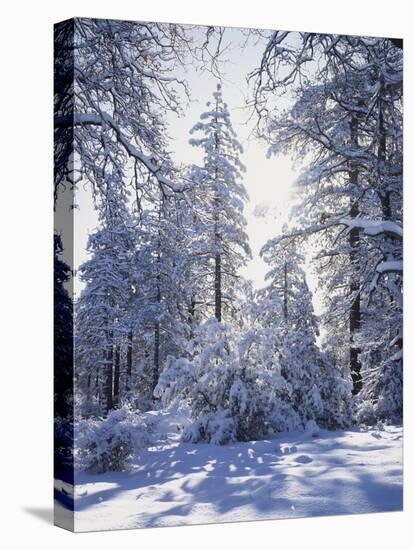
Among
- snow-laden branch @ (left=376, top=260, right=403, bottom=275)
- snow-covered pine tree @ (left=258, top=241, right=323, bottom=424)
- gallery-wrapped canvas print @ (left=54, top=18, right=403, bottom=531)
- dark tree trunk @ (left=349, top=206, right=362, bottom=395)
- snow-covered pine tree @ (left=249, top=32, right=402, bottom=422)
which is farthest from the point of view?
snow-laden branch @ (left=376, top=260, right=403, bottom=275)

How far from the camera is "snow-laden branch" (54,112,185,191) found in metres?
11.8

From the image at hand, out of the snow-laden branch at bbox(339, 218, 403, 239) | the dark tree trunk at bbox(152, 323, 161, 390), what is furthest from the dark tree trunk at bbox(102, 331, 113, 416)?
the snow-laden branch at bbox(339, 218, 403, 239)

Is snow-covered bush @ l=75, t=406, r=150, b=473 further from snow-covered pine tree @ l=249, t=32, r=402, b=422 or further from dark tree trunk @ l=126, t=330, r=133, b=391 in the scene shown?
snow-covered pine tree @ l=249, t=32, r=402, b=422

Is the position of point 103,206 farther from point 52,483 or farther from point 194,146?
point 52,483

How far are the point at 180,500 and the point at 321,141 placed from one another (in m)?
4.33

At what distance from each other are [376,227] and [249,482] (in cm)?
338

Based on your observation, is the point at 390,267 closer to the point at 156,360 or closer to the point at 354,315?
the point at 354,315

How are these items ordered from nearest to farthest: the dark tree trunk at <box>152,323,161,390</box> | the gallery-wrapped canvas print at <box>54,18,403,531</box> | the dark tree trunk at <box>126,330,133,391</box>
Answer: the gallery-wrapped canvas print at <box>54,18,403,531</box>
the dark tree trunk at <box>126,330,133,391</box>
the dark tree trunk at <box>152,323,161,390</box>

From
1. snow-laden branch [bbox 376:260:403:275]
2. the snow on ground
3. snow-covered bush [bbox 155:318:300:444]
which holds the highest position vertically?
snow-laden branch [bbox 376:260:403:275]

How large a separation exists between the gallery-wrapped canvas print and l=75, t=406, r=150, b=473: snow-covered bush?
2cm

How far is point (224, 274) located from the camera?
1280 centimetres

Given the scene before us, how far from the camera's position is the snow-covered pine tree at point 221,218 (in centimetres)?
1272

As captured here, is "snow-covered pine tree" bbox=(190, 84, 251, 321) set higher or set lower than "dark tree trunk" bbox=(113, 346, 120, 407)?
higher

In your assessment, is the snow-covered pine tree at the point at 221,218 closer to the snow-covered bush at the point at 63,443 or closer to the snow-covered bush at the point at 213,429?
the snow-covered bush at the point at 213,429
